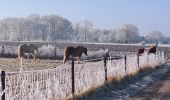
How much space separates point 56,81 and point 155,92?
5335 millimetres

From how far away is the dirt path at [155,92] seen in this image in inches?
629

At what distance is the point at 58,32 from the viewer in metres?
154

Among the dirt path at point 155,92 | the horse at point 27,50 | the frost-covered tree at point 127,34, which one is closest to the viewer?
the dirt path at point 155,92

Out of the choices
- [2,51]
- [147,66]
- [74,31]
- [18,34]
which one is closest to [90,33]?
[74,31]

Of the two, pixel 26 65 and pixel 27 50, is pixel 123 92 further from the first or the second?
pixel 27 50

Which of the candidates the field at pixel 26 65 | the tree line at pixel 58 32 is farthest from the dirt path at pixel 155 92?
the tree line at pixel 58 32

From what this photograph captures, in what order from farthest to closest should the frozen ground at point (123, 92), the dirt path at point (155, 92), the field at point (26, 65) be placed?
the field at point (26, 65)
the dirt path at point (155, 92)
the frozen ground at point (123, 92)

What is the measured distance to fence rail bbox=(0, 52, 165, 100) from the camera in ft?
38.5

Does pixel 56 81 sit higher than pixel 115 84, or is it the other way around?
pixel 56 81

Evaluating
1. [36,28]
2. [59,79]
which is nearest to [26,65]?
[59,79]

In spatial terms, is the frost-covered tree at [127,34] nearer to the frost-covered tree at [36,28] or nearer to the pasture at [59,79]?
the frost-covered tree at [36,28]

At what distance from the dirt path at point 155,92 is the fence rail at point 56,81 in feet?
5.29

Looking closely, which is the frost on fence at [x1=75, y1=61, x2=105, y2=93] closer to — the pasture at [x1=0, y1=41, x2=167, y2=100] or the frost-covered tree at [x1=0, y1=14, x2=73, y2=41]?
the pasture at [x1=0, y1=41, x2=167, y2=100]

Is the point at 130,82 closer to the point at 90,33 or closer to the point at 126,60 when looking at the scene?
the point at 126,60
